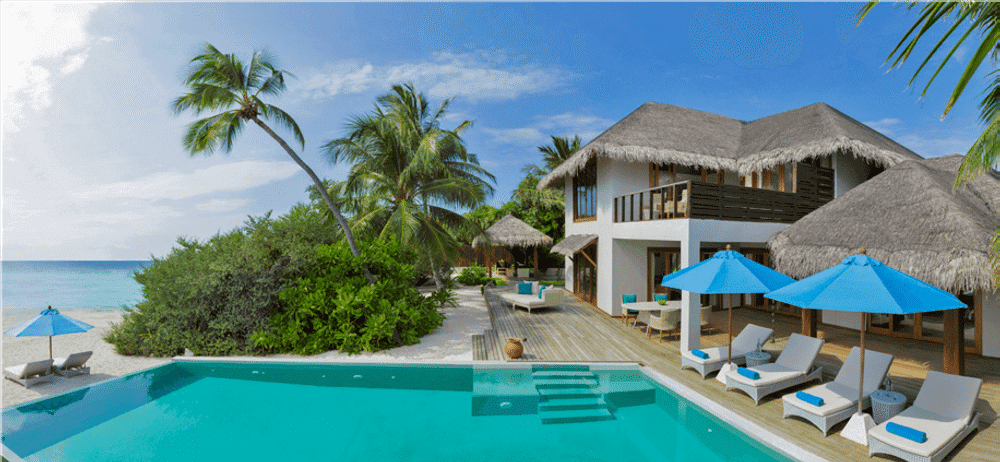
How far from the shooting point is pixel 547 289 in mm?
12883

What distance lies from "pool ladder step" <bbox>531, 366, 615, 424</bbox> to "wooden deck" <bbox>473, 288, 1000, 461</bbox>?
43 centimetres

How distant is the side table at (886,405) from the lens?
4.91 metres

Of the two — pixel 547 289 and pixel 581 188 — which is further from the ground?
pixel 581 188

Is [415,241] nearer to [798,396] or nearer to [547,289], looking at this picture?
[547,289]

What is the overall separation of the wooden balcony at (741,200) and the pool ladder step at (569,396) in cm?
415

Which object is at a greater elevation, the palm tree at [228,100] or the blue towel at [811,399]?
the palm tree at [228,100]

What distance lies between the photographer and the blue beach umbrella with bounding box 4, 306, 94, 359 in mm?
7590

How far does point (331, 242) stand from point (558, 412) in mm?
8243

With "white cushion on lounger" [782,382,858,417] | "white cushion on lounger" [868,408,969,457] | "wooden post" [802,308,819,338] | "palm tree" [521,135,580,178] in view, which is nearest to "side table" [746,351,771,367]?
"white cushion on lounger" [782,382,858,417]

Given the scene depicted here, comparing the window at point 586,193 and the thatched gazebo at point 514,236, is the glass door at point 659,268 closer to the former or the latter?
the window at point 586,193

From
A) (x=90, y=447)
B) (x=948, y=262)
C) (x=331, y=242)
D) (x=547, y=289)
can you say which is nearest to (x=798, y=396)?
(x=948, y=262)

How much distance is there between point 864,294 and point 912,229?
429 centimetres

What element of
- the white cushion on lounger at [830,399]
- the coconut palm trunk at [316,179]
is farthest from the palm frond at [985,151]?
the coconut palm trunk at [316,179]

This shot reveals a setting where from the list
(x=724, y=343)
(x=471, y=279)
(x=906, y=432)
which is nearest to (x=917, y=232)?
(x=724, y=343)
